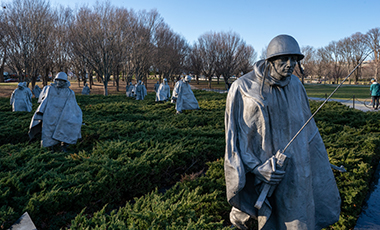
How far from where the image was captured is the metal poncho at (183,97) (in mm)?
13148

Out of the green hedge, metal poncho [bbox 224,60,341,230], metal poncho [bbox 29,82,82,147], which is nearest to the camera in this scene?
metal poncho [bbox 224,60,341,230]

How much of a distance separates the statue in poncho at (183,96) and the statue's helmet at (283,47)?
11.0 meters

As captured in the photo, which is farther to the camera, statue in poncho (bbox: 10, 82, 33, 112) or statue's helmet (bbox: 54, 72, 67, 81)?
statue in poncho (bbox: 10, 82, 33, 112)

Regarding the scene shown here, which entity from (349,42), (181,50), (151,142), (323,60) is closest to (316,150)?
(151,142)

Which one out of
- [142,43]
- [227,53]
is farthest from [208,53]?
[142,43]

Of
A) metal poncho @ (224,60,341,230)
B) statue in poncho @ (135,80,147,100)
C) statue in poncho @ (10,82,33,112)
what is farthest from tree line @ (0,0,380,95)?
metal poncho @ (224,60,341,230)

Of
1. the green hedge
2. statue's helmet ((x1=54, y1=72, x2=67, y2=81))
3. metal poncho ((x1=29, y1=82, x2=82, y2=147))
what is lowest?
the green hedge

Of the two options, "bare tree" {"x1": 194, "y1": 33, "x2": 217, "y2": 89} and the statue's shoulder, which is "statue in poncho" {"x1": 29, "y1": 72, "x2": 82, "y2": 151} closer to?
the statue's shoulder

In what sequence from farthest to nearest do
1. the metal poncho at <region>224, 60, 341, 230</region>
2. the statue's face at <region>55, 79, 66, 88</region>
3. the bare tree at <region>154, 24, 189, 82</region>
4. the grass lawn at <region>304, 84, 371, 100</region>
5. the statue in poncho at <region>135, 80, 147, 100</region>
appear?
the bare tree at <region>154, 24, 189, 82</region>
the grass lawn at <region>304, 84, 371, 100</region>
the statue in poncho at <region>135, 80, 147, 100</region>
the statue's face at <region>55, 79, 66, 88</region>
the metal poncho at <region>224, 60, 341, 230</region>

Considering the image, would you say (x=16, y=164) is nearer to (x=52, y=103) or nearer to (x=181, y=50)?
(x=52, y=103)

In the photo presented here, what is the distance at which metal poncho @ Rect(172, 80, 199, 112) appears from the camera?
13.1 meters

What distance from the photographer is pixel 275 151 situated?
6.75ft

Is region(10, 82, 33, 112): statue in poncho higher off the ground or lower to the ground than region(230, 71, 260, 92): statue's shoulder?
lower

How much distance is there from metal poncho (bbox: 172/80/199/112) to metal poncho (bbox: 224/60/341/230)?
11044mm
